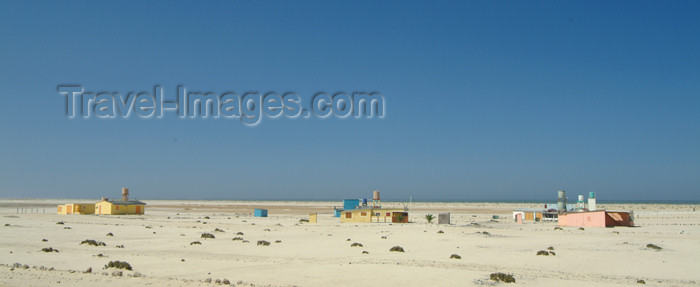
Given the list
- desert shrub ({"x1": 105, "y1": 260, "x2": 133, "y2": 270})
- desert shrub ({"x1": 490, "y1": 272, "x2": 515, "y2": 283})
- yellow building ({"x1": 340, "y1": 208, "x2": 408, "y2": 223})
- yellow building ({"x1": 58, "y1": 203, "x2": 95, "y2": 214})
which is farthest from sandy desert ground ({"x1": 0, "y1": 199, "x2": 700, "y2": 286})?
yellow building ({"x1": 58, "y1": 203, "x2": 95, "y2": 214})

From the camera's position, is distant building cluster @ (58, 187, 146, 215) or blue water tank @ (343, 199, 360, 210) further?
blue water tank @ (343, 199, 360, 210)

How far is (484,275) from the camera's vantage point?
65.4 feet

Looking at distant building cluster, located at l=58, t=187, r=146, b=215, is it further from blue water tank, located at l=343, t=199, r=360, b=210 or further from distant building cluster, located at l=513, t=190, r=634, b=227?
distant building cluster, located at l=513, t=190, r=634, b=227

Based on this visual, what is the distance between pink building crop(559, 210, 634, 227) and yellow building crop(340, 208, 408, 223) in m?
16.9

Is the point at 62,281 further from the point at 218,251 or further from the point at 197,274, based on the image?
the point at 218,251

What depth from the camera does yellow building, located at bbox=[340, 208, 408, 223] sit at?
59.1 metres

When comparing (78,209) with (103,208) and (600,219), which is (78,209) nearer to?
(103,208)

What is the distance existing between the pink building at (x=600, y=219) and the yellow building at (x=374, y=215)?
1694cm

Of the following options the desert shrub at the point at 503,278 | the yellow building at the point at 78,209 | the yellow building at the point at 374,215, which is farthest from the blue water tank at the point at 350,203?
the desert shrub at the point at 503,278

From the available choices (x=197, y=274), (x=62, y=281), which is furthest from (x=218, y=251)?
(x=62, y=281)

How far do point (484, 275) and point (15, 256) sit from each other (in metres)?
20.3

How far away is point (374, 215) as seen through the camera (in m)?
60.6

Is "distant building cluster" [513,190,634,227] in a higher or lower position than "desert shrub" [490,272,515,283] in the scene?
lower

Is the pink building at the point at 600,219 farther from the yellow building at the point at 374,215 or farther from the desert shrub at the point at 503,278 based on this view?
the desert shrub at the point at 503,278
